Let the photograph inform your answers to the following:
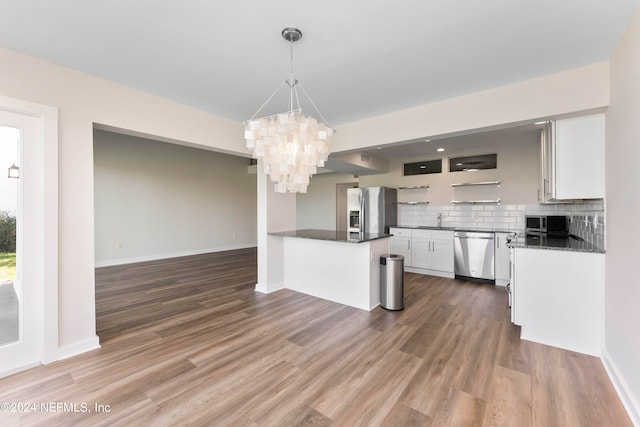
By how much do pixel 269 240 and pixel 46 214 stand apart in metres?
2.58

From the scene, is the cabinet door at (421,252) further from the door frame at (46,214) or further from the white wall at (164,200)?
the white wall at (164,200)

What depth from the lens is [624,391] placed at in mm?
1868

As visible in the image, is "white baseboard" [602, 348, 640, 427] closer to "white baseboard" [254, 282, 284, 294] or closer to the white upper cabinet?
the white upper cabinet

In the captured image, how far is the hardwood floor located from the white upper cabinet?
1533 millimetres

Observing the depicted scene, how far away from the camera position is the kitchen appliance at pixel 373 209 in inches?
238

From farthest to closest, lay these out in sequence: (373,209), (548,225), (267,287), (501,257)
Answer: (373,209) < (501,257) < (548,225) < (267,287)

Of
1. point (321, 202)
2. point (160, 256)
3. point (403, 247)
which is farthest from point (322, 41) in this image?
point (321, 202)

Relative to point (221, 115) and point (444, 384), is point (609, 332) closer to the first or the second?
point (444, 384)

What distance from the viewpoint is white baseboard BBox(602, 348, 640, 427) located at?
5.56 ft

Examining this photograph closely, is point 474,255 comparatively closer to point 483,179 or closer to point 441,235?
point 441,235

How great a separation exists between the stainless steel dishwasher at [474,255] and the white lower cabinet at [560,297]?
2.09 meters

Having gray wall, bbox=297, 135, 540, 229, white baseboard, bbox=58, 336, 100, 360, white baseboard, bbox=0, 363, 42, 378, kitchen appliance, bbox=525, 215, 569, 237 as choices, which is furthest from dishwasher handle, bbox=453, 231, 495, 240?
white baseboard, bbox=0, 363, 42, 378

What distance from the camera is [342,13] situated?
176 cm

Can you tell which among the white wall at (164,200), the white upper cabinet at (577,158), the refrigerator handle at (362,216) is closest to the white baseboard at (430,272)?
the refrigerator handle at (362,216)
